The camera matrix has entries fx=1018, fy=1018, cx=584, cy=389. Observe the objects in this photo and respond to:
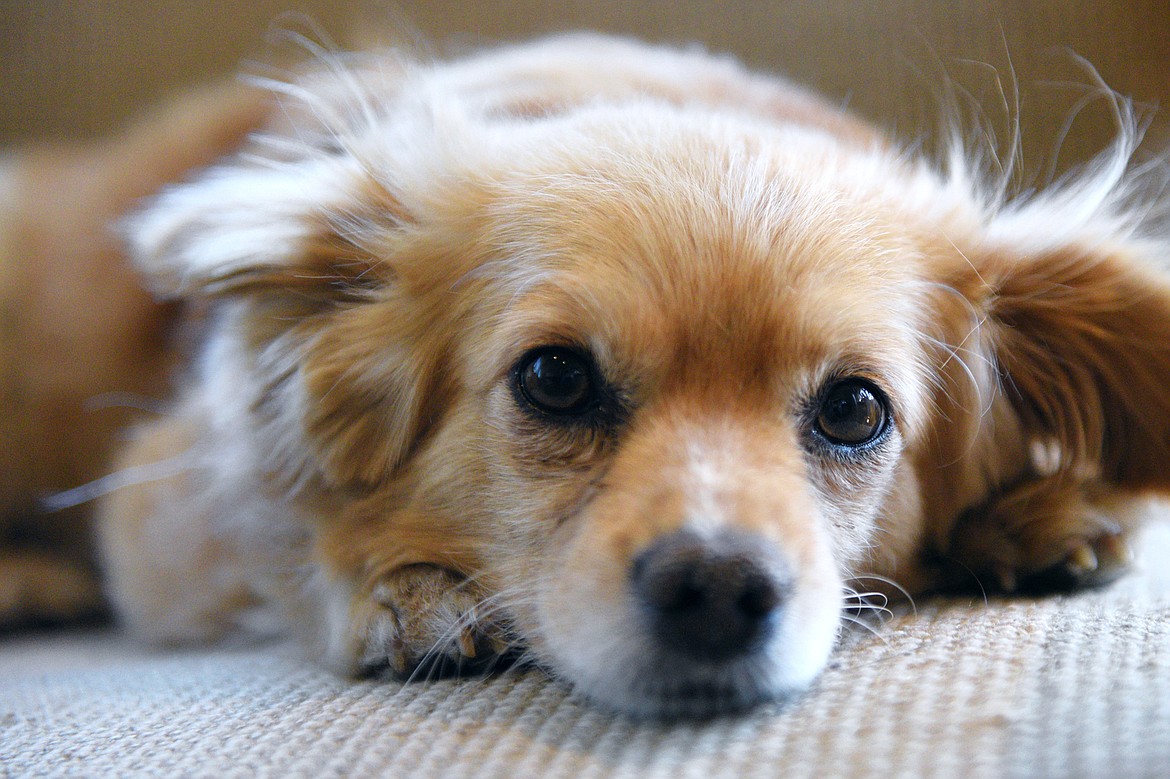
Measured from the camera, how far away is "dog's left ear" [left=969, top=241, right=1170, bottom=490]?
1.46 metres

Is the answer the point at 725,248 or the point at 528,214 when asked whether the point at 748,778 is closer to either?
the point at 725,248

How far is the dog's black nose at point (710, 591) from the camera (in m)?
0.96

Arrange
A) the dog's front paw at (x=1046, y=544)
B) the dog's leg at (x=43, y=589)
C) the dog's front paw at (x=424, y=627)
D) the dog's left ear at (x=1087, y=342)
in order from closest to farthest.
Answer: the dog's front paw at (x=424, y=627) < the dog's front paw at (x=1046, y=544) < the dog's left ear at (x=1087, y=342) < the dog's leg at (x=43, y=589)

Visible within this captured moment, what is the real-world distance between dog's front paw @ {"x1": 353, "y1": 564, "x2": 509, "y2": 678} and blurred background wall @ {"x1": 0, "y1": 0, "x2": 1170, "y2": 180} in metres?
1.20

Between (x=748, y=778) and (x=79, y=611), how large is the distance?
165 centimetres

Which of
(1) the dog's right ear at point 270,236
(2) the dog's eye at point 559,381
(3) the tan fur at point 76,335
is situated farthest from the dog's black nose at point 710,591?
(3) the tan fur at point 76,335

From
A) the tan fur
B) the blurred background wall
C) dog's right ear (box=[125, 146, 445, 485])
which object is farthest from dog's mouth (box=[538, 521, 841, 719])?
the tan fur

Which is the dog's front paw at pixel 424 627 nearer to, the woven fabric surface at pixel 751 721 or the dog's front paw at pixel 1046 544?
the woven fabric surface at pixel 751 721

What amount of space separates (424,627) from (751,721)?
1.42ft

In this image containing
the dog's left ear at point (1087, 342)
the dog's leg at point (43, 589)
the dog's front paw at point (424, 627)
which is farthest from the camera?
the dog's leg at point (43, 589)

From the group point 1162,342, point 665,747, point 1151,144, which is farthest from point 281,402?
point 1151,144

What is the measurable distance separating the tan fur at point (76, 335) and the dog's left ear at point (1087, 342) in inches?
60.0

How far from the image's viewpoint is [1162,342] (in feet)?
4.77

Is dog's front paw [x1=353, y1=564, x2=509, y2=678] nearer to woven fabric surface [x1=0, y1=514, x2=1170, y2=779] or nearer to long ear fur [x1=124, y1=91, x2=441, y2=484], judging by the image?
woven fabric surface [x1=0, y1=514, x2=1170, y2=779]
